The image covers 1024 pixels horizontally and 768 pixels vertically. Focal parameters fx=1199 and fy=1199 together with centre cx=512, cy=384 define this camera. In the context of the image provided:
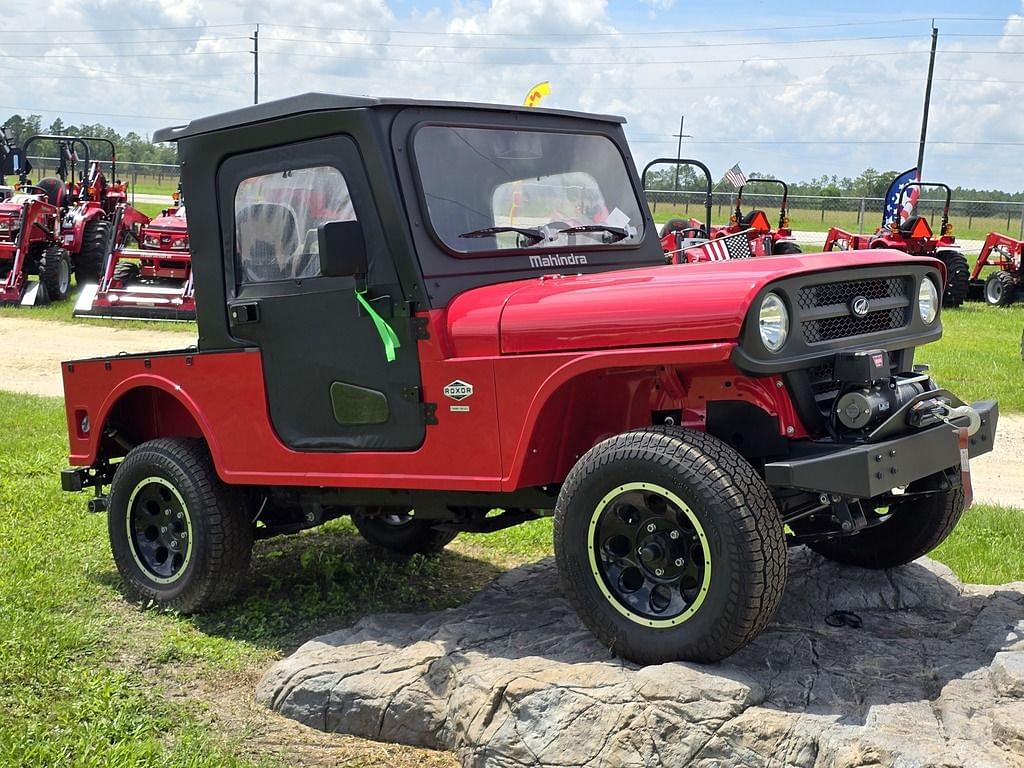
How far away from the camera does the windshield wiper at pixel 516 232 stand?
4949 millimetres

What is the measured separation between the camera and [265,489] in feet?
18.8

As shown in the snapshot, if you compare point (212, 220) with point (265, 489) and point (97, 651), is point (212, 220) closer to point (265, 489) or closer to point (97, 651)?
point (265, 489)

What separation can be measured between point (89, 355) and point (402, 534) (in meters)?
9.94

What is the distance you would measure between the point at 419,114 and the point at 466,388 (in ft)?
3.93

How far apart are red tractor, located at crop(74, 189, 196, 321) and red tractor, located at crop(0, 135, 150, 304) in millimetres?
496

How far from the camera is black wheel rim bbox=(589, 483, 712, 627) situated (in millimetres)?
4070

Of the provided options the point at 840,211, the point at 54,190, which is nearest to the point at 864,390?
the point at 54,190

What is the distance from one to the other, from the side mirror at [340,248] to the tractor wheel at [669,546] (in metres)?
1.26

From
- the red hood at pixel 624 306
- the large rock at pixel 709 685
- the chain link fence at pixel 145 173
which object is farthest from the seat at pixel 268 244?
the chain link fence at pixel 145 173

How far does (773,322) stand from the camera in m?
4.03

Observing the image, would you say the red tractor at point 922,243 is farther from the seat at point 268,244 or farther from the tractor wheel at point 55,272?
the seat at point 268,244

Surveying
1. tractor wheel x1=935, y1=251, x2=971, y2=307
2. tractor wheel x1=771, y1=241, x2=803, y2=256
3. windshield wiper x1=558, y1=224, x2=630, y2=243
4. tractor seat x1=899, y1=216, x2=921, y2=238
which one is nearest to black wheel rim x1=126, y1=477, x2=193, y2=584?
windshield wiper x1=558, y1=224, x2=630, y2=243

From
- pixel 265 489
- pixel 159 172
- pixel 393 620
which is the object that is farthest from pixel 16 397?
pixel 159 172

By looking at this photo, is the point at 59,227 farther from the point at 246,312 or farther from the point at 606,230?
the point at 606,230
